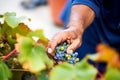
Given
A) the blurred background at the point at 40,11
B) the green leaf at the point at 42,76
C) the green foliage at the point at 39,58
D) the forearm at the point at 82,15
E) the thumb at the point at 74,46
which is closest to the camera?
the green foliage at the point at 39,58

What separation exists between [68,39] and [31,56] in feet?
0.95

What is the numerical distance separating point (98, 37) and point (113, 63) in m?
0.83

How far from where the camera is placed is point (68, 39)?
724mm

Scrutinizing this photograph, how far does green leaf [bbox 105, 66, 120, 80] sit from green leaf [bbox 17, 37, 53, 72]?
3.7 inches

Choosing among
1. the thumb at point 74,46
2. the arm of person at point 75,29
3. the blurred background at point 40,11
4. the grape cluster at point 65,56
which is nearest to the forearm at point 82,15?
the arm of person at point 75,29

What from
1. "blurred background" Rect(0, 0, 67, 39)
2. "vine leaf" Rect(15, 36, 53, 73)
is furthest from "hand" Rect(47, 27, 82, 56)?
"blurred background" Rect(0, 0, 67, 39)

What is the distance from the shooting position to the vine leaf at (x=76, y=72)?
0.38 m

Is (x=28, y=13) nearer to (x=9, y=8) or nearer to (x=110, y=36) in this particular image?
(x=9, y=8)

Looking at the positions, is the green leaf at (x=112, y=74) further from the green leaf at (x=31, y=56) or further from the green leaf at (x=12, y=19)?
the green leaf at (x=12, y=19)

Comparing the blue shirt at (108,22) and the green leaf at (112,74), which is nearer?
the green leaf at (112,74)

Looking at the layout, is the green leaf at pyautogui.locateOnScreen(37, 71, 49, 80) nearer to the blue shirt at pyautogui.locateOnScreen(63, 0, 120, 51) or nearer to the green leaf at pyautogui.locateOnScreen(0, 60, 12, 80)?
the green leaf at pyautogui.locateOnScreen(0, 60, 12, 80)

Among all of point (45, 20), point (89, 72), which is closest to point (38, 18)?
point (45, 20)

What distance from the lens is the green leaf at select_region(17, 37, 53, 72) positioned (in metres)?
0.43

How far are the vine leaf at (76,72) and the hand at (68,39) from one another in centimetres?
19
